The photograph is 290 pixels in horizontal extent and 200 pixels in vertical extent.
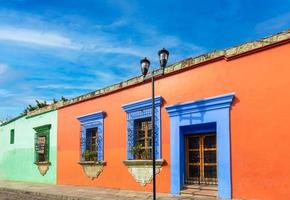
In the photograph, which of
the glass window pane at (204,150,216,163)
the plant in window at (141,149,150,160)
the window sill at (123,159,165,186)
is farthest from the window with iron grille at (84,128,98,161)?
the glass window pane at (204,150,216,163)

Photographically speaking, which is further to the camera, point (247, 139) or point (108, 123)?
point (108, 123)

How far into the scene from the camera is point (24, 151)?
21797 mm

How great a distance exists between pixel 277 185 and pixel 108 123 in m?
7.00

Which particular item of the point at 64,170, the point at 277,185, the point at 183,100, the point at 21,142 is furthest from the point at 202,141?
the point at 21,142

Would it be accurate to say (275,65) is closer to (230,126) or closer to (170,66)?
(230,126)

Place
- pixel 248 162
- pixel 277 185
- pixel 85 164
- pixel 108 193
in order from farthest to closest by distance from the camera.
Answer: pixel 85 164 → pixel 108 193 → pixel 248 162 → pixel 277 185

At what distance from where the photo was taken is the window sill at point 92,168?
15.2 metres

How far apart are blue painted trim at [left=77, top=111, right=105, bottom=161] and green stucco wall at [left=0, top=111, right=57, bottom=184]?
8.80 ft

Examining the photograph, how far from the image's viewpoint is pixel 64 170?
17.8 meters

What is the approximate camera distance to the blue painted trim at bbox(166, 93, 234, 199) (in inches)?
405

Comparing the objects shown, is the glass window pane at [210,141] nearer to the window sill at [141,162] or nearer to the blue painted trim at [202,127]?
the blue painted trim at [202,127]

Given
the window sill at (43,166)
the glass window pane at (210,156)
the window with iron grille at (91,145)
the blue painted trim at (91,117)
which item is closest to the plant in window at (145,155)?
the glass window pane at (210,156)

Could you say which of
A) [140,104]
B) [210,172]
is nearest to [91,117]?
[140,104]

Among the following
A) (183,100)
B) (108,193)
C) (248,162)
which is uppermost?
(183,100)
